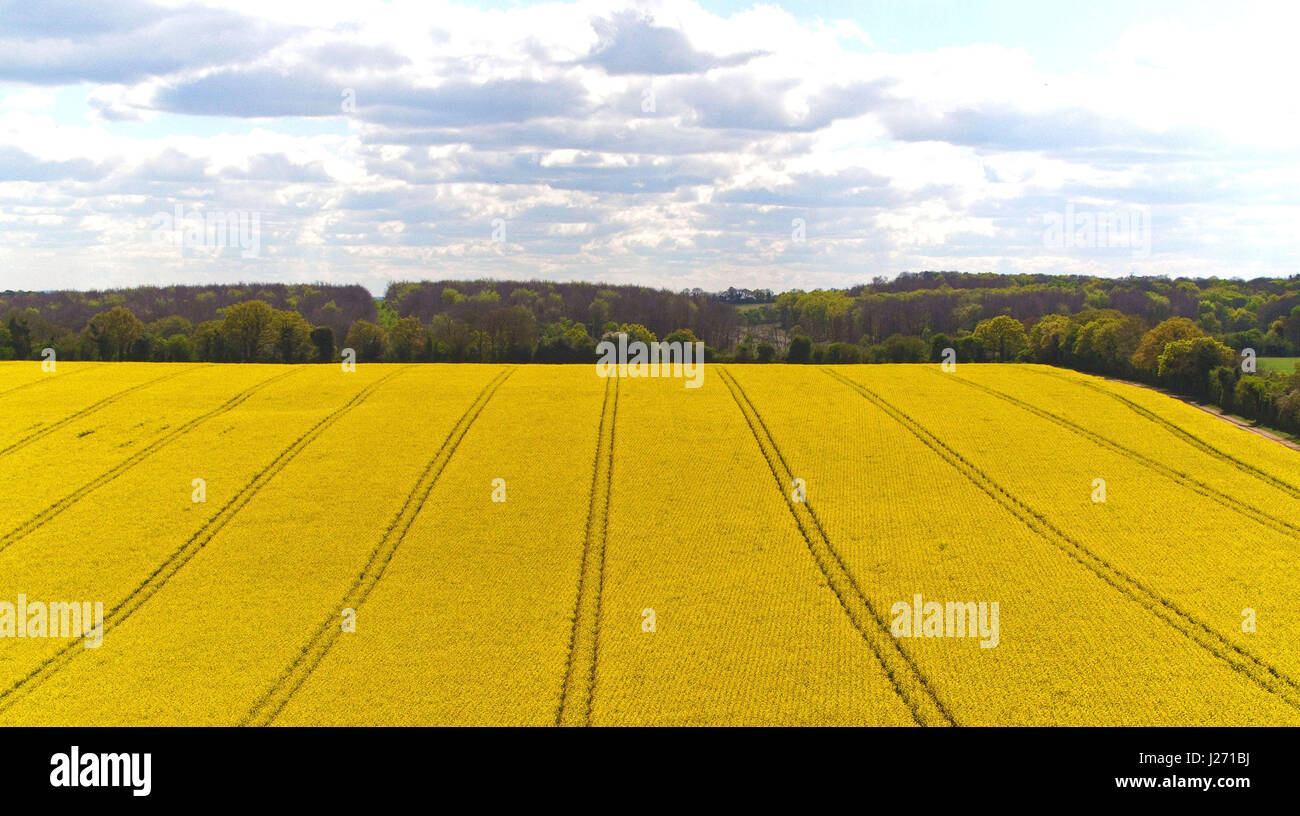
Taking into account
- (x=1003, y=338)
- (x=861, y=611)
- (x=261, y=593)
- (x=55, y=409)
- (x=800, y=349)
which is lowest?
(x=861, y=611)

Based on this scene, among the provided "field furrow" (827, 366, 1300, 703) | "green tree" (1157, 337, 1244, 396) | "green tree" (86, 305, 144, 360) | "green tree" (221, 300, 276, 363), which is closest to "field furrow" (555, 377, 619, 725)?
"field furrow" (827, 366, 1300, 703)

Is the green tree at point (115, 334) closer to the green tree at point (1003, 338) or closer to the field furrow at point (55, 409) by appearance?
the field furrow at point (55, 409)

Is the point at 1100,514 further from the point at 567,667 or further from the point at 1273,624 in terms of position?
the point at 567,667

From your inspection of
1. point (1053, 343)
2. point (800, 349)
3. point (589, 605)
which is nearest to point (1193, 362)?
point (1053, 343)

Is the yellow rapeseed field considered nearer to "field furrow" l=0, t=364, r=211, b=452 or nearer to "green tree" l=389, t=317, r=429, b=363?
"field furrow" l=0, t=364, r=211, b=452

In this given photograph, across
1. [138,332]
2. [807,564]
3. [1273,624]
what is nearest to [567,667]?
[807,564]

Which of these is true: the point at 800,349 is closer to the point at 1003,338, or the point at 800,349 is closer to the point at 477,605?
the point at 1003,338

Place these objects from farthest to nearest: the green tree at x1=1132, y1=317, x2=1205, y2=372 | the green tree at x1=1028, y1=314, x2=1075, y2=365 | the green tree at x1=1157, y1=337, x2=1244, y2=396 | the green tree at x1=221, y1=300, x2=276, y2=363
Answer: the green tree at x1=221, y1=300, x2=276, y2=363
the green tree at x1=1028, y1=314, x2=1075, y2=365
the green tree at x1=1132, y1=317, x2=1205, y2=372
the green tree at x1=1157, y1=337, x2=1244, y2=396

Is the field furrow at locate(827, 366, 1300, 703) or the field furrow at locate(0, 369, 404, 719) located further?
the field furrow at locate(827, 366, 1300, 703)
